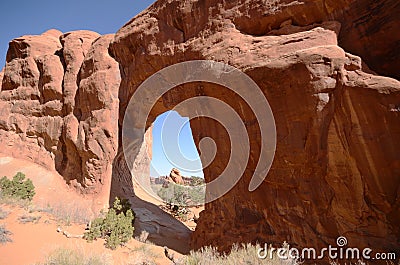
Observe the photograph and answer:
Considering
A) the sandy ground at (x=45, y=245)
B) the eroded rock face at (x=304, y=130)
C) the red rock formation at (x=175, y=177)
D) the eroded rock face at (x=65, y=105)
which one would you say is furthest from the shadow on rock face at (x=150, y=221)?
the red rock formation at (x=175, y=177)

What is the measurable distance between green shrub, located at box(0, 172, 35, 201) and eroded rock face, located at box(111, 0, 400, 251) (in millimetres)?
6772

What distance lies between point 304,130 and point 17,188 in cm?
1037

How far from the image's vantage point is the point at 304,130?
6020mm

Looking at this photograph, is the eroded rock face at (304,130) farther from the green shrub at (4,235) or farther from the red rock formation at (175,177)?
the red rock formation at (175,177)

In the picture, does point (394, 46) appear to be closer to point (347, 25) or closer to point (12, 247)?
point (347, 25)

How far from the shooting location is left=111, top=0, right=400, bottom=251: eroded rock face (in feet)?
16.6

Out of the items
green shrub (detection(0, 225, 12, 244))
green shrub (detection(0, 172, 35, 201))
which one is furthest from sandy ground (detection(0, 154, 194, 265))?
green shrub (detection(0, 172, 35, 201))

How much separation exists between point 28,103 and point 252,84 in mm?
12621

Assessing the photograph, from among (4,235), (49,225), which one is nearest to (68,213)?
(49,225)

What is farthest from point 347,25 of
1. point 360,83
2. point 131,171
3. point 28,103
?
point 28,103

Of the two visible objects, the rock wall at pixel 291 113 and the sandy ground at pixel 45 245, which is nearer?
the rock wall at pixel 291 113

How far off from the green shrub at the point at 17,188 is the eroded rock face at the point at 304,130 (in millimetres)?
6772

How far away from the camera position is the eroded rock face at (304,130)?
16.6 feet

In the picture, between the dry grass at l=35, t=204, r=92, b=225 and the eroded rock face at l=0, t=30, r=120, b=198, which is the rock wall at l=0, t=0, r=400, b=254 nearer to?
the eroded rock face at l=0, t=30, r=120, b=198
